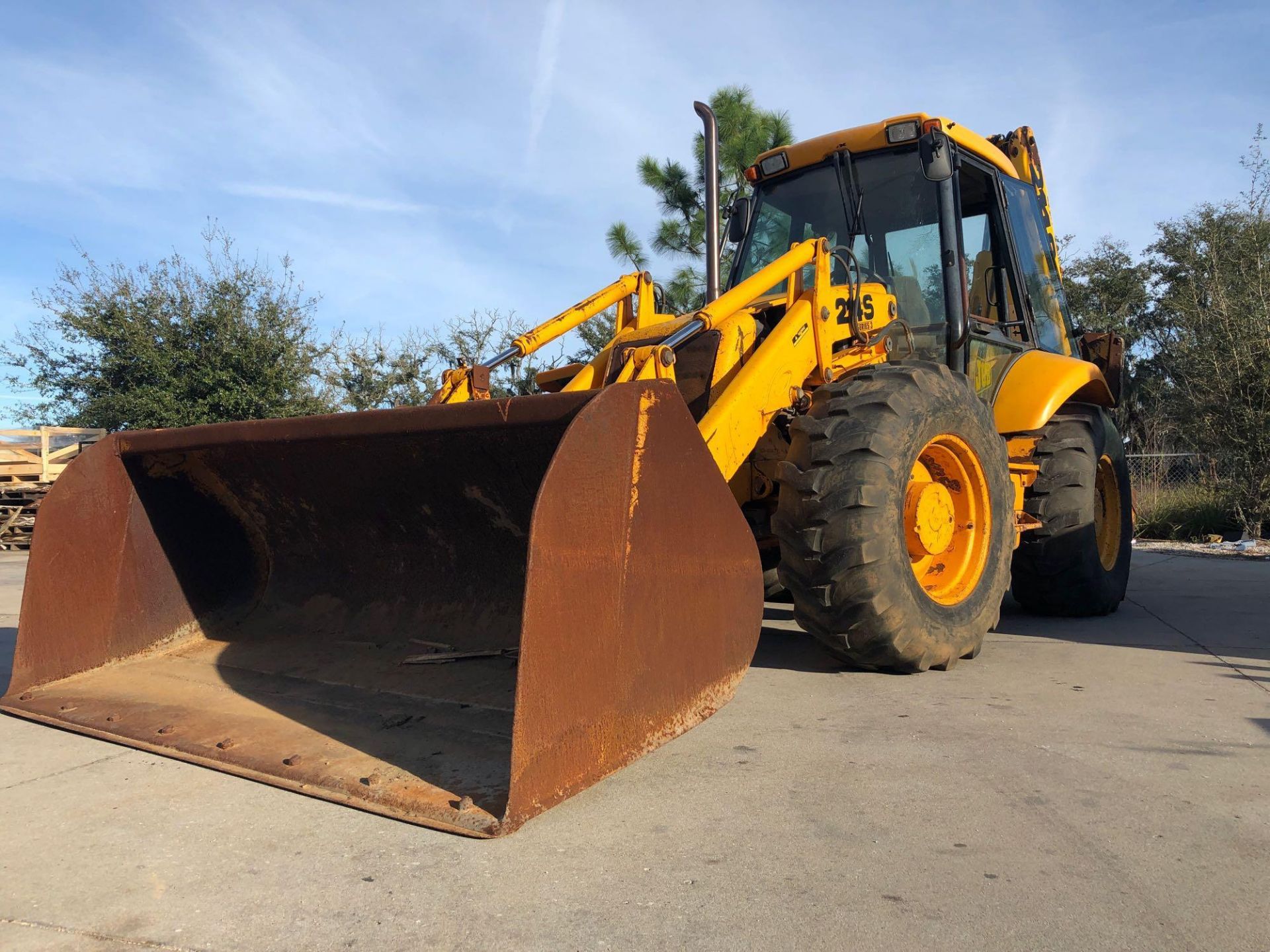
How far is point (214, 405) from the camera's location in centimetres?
1788

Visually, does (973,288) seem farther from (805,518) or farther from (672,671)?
(672,671)

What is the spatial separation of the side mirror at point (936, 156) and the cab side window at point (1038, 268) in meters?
0.87

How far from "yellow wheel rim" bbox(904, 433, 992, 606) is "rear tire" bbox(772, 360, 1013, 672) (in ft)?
0.15

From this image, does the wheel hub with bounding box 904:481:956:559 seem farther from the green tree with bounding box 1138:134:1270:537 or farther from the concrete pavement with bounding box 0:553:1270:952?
the green tree with bounding box 1138:134:1270:537

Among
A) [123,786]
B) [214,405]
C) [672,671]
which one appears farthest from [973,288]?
[214,405]

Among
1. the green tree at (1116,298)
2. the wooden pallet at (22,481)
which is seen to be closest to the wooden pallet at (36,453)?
the wooden pallet at (22,481)

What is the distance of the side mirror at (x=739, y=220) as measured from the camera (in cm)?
551

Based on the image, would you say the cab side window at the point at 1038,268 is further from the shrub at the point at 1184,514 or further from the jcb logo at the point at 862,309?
the shrub at the point at 1184,514

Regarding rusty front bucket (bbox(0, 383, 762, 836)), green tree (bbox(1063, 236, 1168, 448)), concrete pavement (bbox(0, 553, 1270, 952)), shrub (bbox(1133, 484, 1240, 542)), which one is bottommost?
concrete pavement (bbox(0, 553, 1270, 952))

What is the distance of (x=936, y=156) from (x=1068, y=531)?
216 centimetres

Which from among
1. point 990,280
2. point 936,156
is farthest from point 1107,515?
point 936,156

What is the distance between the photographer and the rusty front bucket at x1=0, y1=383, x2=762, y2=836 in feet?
8.05

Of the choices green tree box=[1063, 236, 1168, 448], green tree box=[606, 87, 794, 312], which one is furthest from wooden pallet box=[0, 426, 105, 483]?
green tree box=[1063, 236, 1168, 448]

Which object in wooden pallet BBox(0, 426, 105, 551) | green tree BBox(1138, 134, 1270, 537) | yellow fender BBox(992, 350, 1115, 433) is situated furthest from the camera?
wooden pallet BBox(0, 426, 105, 551)
